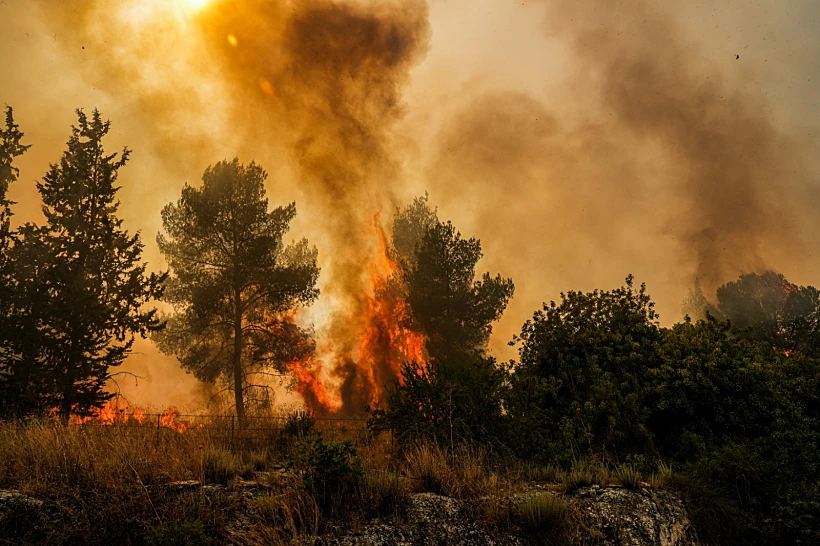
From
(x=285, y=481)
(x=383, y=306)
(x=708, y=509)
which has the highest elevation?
(x=383, y=306)

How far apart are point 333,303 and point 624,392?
2782 cm

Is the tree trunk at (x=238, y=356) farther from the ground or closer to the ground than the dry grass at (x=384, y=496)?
farther from the ground

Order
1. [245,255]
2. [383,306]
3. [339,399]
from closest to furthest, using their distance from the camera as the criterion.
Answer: [245,255], [339,399], [383,306]

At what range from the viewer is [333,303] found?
126 feet

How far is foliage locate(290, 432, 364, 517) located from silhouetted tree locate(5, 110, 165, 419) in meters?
13.5

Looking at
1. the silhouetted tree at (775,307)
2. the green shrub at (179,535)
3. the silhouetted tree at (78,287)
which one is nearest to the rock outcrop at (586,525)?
the green shrub at (179,535)

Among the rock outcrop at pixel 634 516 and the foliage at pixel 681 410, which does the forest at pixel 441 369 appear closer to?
the foliage at pixel 681 410

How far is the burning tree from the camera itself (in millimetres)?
24328

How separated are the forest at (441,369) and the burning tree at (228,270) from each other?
0.34ft

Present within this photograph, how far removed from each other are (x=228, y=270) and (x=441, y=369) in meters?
15.3

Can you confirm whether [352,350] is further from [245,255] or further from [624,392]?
[624,392]

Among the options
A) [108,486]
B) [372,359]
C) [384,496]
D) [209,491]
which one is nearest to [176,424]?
[209,491]

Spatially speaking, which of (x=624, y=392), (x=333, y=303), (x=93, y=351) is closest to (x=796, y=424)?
(x=624, y=392)

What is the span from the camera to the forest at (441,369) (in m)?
10.2
